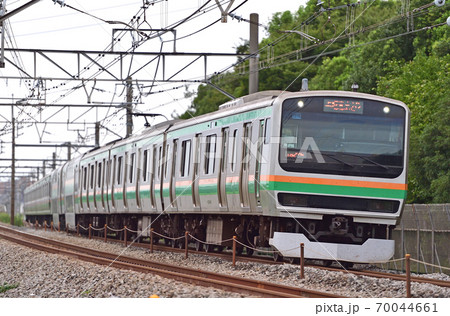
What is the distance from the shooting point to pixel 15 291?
14.2 meters

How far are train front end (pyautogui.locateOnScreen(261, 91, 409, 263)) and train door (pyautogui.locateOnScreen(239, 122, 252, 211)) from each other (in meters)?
1.05

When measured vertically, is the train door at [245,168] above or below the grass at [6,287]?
above

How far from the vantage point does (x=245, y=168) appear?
17.3 m

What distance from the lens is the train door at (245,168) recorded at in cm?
1717

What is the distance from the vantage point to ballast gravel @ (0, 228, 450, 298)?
40.4 ft

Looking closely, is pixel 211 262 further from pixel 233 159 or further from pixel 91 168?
pixel 91 168

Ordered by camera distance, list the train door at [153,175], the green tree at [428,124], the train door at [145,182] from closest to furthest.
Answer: the train door at [153,175] < the train door at [145,182] < the green tree at [428,124]

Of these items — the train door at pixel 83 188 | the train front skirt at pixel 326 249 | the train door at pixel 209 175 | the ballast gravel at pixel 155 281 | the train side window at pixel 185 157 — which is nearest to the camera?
the ballast gravel at pixel 155 281

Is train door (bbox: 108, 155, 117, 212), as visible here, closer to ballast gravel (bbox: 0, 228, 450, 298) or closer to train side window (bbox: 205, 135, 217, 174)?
ballast gravel (bbox: 0, 228, 450, 298)

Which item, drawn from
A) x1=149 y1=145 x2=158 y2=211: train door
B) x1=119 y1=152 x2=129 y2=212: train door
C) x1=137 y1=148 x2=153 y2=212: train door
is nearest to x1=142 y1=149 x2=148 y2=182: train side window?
x1=137 y1=148 x2=153 y2=212: train door

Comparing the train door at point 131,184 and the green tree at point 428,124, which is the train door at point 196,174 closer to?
the train door at point 131,184

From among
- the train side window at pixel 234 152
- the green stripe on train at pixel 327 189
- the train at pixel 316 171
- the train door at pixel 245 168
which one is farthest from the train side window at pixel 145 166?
the green stripe on train at pixel 327 189
